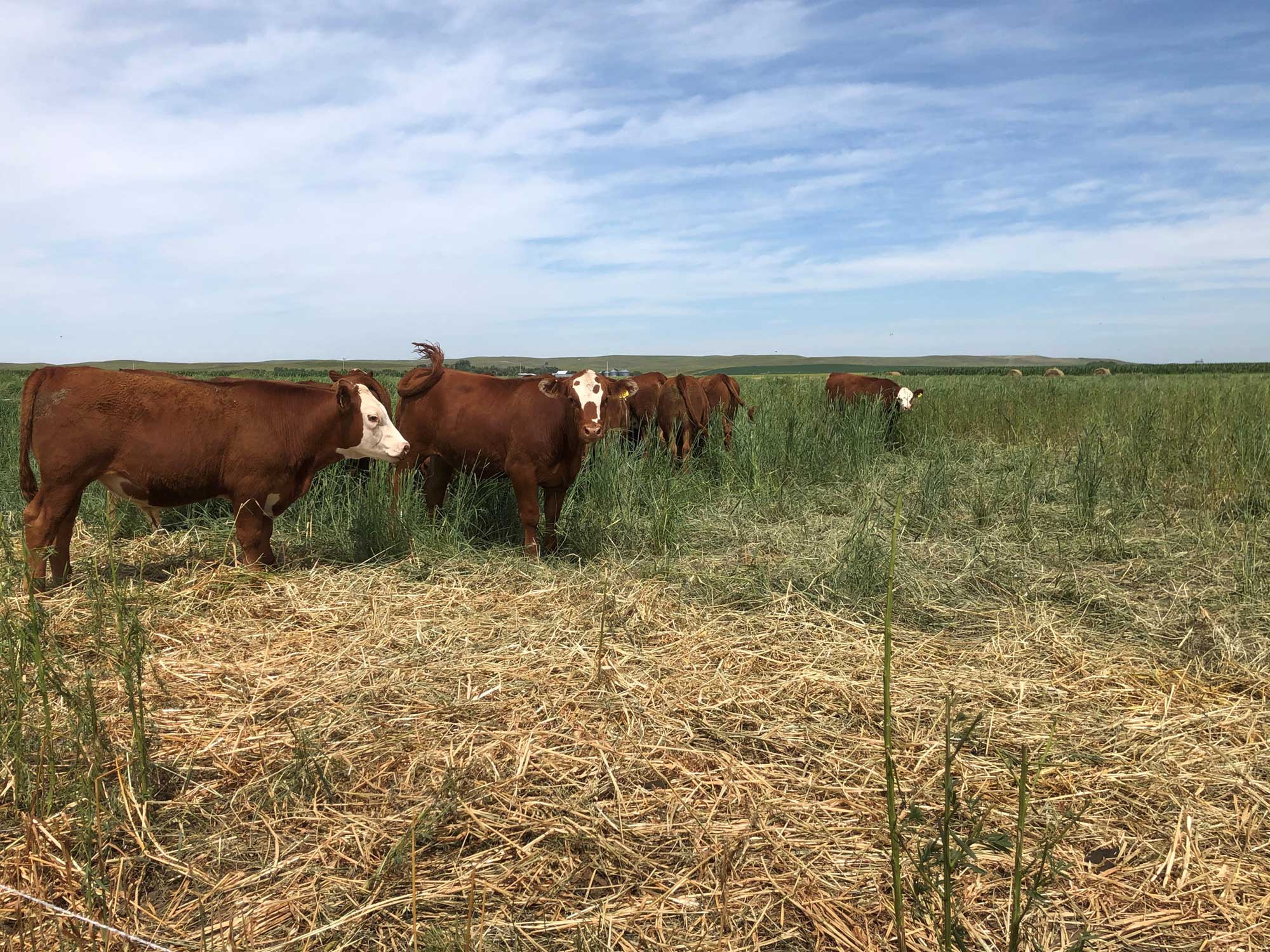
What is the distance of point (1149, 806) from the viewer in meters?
2.73

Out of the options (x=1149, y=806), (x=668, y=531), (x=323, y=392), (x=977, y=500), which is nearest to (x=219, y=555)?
(x=323, y=392)

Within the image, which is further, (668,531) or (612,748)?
(668,531)

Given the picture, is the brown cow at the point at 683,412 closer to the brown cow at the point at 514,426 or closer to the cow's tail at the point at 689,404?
the cow's tail at the point at 689,404

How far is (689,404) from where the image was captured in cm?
1038

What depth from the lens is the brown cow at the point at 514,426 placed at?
5.87 m

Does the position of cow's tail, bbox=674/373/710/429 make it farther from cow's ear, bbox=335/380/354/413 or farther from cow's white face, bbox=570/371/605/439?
cow's ear, bbox=335/380/354/413

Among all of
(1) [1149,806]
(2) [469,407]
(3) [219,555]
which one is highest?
(2) [469,407]

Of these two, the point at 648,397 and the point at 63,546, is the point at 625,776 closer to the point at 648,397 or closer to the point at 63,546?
the point at 63,546

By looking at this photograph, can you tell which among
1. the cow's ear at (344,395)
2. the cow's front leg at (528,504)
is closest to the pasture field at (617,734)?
the cow's front leg at (528,504)

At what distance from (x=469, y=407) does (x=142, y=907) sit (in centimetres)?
447

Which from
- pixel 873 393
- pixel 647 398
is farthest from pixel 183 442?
pixel 873 393

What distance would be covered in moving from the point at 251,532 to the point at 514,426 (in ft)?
6.39

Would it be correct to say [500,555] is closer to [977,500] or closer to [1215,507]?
[977,500]

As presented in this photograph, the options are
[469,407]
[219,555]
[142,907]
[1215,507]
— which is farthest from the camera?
[1215,507]
